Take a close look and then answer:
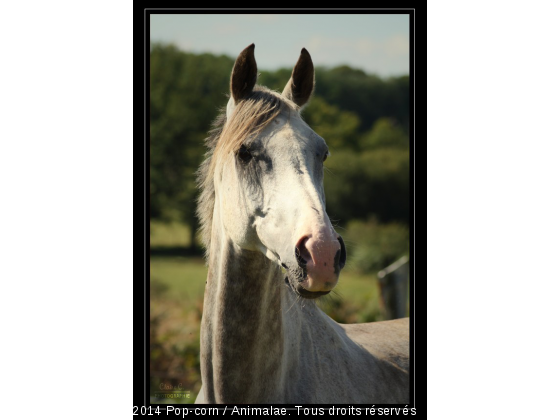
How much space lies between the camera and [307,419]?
289cm

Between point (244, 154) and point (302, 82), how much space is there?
724 mm

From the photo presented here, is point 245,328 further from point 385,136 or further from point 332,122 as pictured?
point 385,136

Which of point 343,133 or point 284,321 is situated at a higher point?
point 343,133

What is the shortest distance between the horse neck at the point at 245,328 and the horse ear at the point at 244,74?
2.81ft

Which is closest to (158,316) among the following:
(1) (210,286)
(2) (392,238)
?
(1) (210,286)

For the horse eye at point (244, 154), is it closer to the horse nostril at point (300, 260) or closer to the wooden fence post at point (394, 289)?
the horse nostril at point (300, 260)

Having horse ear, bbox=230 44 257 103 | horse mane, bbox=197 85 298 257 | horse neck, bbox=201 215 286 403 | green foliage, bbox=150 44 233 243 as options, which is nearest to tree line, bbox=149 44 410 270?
green foliage, bbox=150 44 233 243

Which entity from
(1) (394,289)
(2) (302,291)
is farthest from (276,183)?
(1) (394,289)

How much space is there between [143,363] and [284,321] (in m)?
1.14

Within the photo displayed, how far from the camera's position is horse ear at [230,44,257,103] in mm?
2781

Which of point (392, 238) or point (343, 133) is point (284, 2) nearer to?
point (343, 133)

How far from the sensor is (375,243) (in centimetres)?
1089

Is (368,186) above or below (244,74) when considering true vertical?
→ below
